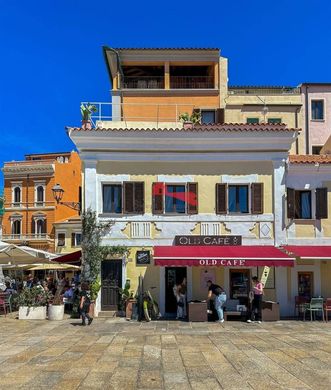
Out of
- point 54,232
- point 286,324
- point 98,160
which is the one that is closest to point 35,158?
point 54,232

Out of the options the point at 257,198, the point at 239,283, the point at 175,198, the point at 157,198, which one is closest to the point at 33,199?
the point at 157,198

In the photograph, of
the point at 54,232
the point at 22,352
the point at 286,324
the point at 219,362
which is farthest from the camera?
the point at 54,232

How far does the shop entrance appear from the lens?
1933cm

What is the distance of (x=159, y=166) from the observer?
19.6m

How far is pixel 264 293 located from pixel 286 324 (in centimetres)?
240

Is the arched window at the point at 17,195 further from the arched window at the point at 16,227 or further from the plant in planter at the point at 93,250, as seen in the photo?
the plant in planter at the point at 93,250

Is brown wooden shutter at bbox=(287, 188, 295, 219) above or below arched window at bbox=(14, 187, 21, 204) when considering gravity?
below

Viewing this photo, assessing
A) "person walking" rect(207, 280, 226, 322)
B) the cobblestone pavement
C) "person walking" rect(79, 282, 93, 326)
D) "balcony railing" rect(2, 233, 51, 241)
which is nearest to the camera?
the cobblestone pavement

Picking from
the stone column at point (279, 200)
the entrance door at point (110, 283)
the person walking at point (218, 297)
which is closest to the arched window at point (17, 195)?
the entrance door at point (110, 283)

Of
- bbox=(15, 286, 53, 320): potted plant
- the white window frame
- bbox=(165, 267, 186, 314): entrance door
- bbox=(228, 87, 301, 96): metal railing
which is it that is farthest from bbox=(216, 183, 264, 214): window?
the white window frame

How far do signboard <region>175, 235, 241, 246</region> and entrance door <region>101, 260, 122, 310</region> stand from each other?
2.50 m

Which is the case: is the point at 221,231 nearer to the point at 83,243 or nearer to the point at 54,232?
the point at 83,243

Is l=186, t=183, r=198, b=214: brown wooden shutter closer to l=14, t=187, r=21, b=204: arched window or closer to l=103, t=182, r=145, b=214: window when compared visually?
l=103, t=182, r=145, b=214: window

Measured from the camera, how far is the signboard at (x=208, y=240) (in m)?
19.2
